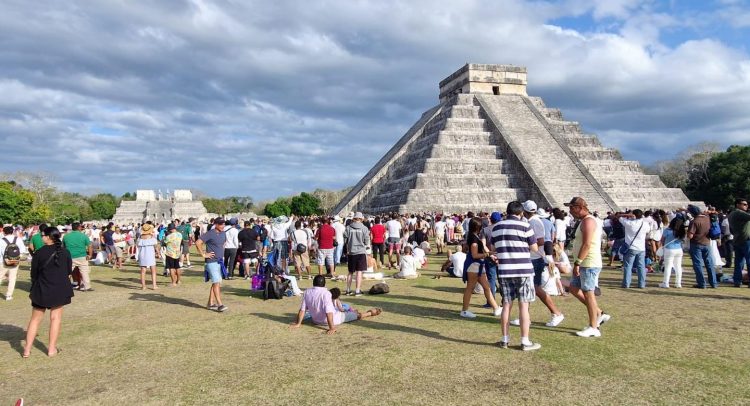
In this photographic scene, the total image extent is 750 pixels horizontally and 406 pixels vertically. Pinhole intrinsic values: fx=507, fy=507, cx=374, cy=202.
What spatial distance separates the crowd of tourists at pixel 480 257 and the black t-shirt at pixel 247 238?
0.03m

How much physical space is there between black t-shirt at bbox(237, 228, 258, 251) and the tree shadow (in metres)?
5.11

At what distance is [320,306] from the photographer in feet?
23.8

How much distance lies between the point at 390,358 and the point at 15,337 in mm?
5533

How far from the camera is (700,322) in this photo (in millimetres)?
7020

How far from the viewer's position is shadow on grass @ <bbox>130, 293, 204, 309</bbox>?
950 cm

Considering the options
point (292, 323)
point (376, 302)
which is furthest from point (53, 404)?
point (376, 302)

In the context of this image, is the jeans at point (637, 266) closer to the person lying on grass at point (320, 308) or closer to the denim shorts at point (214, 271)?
the person lying on grass at point (320, 308)

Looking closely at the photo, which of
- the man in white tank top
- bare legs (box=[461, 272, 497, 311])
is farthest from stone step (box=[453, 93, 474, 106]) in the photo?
the man in white tank top

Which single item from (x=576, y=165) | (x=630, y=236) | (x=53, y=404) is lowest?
(x=53, y=404)

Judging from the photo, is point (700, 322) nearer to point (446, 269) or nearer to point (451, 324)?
point (451, 324)

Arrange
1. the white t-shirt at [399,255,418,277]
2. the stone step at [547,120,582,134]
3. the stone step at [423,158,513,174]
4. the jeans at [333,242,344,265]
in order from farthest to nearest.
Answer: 1. the stone step at [547,120,582,134]
2. the stone step at [423,158,513,174]
3. the jeans at [333,242,344,265]
4. the white t-shirt at [399,255,418,277]

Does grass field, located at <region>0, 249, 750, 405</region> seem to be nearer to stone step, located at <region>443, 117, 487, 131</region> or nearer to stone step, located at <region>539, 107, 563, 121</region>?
stone step, located at <region>443, 117, 487, 131</region>

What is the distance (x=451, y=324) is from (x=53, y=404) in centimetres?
482

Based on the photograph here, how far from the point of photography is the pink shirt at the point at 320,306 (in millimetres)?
7215
